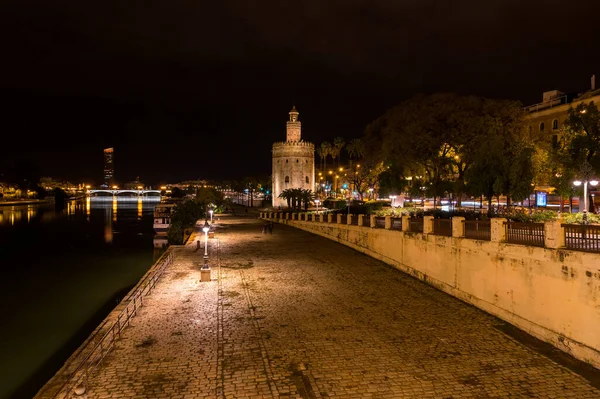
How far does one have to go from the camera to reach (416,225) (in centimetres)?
1917

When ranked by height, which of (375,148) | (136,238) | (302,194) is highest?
(375,148)

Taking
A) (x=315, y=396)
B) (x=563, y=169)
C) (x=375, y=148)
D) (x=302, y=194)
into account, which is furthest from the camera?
(x=302, y=194)

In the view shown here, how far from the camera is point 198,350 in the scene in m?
10.2

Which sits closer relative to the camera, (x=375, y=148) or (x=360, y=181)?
(x=375, y=148)

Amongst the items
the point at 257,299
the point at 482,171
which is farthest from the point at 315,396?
the point at 482,171

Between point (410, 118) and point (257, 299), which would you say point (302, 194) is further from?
point (257, 299)

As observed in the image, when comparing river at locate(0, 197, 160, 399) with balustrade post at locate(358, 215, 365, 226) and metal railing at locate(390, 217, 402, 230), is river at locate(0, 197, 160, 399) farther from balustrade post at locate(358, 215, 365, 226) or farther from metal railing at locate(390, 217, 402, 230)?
metal railing at locate(390, 217, 402, 230)

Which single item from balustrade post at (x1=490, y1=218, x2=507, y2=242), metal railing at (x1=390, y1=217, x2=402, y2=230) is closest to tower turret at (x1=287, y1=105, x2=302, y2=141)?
metal railing at (x1=390, y1=217, x2=402, y2=230)

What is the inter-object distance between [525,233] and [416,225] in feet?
23.3

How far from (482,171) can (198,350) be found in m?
19.1

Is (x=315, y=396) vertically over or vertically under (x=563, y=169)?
under

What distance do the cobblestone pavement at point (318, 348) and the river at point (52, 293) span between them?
3.85 m

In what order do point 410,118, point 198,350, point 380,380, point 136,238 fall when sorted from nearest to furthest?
point 380,380, point 198,350, point 410,118, point 136,238

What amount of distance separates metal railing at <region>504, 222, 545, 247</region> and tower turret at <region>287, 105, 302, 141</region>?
186 ft
